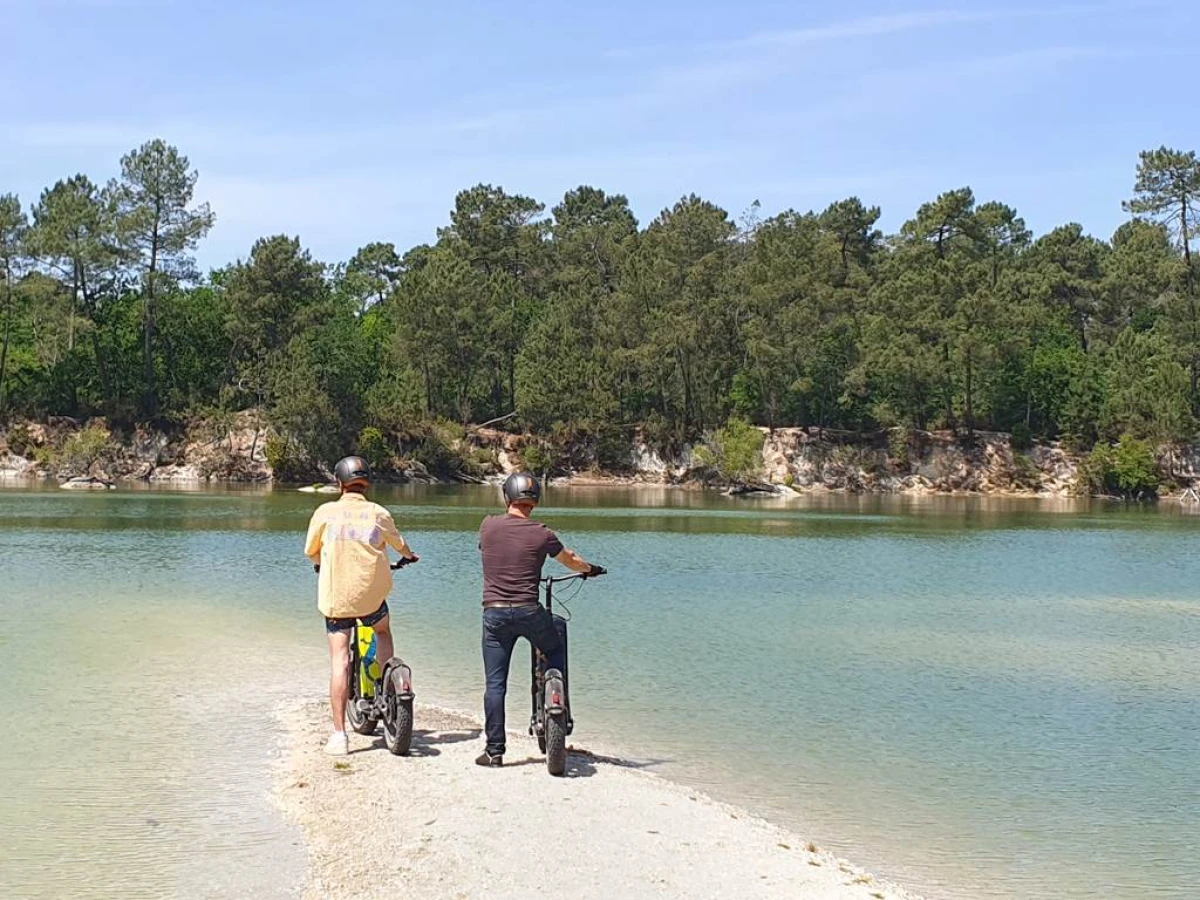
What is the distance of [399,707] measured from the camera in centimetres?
980

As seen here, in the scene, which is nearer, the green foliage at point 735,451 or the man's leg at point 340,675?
the man's leg at point 340,675

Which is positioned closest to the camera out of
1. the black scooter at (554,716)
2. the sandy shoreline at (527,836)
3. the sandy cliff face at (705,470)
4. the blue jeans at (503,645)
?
the sandy shoreline at (527,836)

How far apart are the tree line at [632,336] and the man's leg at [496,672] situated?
239 ft

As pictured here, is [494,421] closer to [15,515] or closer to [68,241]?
[68,241]

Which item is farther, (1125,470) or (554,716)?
(1125,470)

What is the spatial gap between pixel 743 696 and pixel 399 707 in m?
5.64

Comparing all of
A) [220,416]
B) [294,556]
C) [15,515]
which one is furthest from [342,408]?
[294,556]

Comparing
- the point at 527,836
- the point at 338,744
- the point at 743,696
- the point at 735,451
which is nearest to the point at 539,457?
the point at 735,451

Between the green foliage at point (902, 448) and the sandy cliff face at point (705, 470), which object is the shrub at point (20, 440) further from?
the green foliage at point (902, 448)

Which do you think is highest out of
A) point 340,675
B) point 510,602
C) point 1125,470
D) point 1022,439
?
point 1022,439

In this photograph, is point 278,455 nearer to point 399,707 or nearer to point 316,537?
point 316,537

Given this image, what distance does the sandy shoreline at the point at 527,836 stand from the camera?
23.5 ft

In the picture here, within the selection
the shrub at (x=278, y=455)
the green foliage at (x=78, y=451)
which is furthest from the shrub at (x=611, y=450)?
the green foliage at (x=78, y=451)

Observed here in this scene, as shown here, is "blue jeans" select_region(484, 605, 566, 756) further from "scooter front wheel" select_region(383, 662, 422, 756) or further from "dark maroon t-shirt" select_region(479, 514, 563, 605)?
"scooter front wheel" select_region(383, 662, 422, 756)
